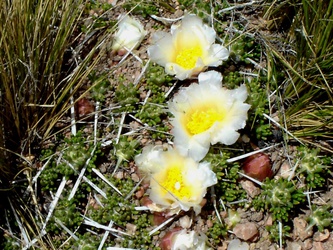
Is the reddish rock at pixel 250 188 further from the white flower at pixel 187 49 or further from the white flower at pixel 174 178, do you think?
the white flower at pixel 187 49

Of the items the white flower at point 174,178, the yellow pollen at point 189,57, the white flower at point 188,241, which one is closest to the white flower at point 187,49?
the yellow pollen at point 189,57

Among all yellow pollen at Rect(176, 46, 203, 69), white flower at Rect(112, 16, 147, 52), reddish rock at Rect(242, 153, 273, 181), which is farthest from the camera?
white flower at Rect(112, 16, 147, 52)

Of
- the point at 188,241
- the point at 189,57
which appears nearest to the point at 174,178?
the point at 188,241

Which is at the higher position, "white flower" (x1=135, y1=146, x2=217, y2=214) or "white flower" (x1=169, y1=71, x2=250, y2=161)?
"white flower" (x1=169, y1=71, x2=250, y2=161)

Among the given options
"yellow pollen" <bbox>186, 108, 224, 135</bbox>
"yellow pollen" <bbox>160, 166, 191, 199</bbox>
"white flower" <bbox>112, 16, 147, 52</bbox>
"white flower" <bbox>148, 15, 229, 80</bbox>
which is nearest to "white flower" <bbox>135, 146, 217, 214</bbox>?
"yellow pollen" <bbox>160, 166, 191, 199</bbox>

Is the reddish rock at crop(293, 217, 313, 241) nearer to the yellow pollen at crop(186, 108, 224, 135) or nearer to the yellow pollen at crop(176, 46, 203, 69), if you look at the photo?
the yellow pollen at crop(186, 108, 224, 135)

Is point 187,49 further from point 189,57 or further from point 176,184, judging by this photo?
point 176,184

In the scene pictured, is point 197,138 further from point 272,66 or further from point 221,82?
point 272,66

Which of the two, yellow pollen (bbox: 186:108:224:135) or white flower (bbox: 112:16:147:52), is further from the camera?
white flower (bbox: 112:16:147:52)
